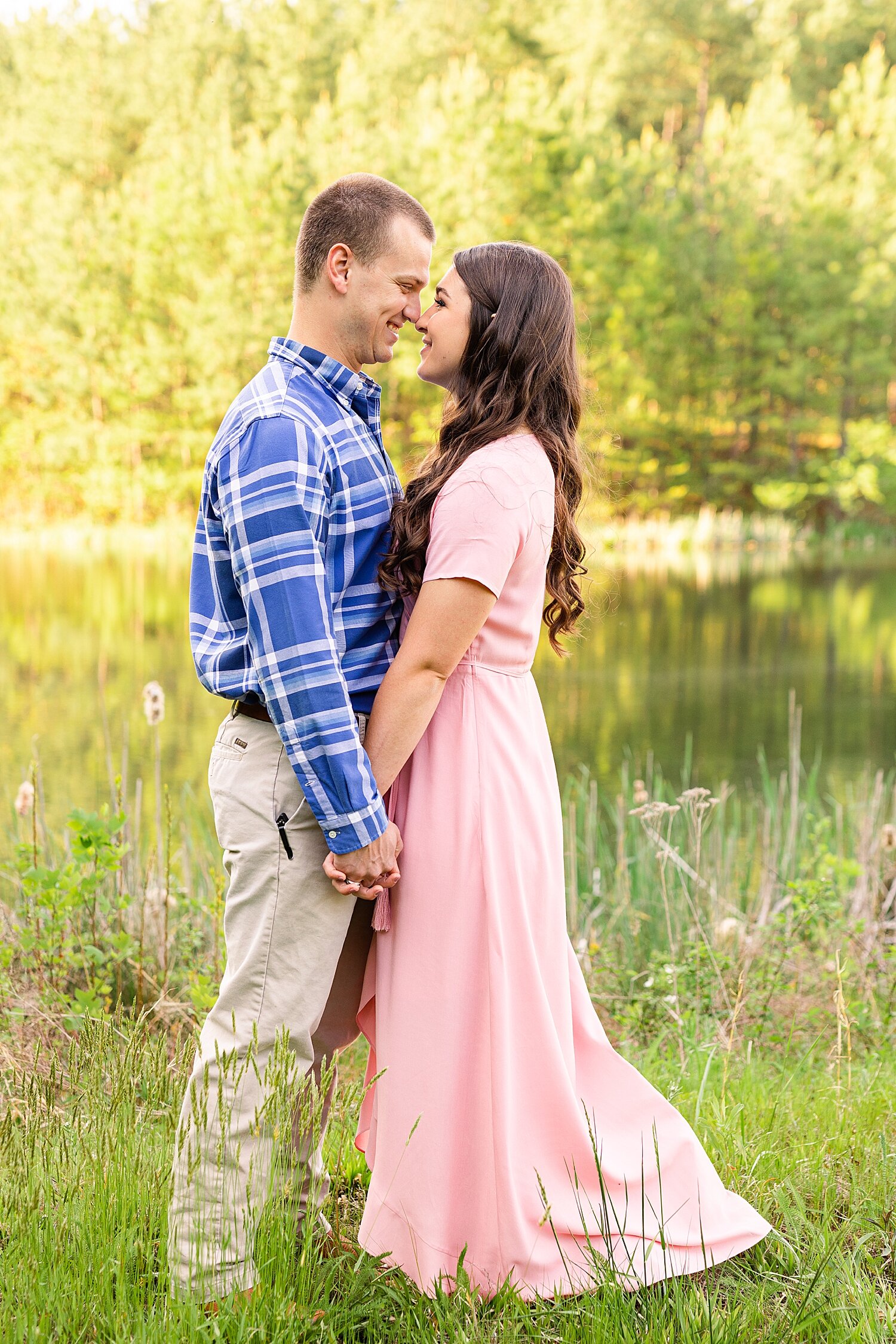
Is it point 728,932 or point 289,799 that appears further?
point 728,932

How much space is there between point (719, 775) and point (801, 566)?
12.9 meters

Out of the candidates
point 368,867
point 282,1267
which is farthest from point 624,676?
point 282,1267

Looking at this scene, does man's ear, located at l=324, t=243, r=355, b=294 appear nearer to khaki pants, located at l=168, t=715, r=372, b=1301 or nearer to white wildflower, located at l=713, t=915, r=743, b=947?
khaki pants, located at l=168, t=715, r=372, b=1301

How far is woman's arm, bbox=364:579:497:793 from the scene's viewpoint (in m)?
1.69

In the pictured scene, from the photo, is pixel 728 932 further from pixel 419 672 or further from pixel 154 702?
pixel 419 672

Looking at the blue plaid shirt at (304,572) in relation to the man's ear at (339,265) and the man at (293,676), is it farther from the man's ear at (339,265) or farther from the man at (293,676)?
the man's ear at (339,265)

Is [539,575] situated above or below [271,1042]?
above

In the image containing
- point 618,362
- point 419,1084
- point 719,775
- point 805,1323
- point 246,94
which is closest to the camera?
point 805,1323

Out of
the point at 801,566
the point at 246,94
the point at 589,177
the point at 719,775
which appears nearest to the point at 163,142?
the point at 246,94

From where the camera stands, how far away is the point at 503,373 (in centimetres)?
182

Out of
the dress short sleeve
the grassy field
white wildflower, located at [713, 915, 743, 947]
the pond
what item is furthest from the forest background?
the dress short sleeve

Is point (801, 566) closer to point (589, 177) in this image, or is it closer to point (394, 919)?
point (589, 177)

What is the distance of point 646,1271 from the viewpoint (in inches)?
66.7

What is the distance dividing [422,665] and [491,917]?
0.39m
